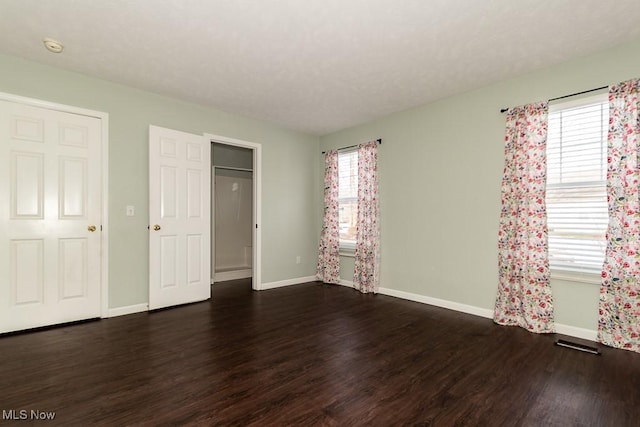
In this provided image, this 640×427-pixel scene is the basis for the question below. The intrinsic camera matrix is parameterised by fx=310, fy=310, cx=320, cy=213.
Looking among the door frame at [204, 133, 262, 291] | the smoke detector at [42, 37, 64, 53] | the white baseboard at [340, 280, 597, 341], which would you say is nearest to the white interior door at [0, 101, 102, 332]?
the smoke detector at [42, 37, 64, 53]

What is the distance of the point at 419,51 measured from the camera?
2.90 m

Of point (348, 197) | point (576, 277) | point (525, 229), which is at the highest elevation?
point (348, 197)

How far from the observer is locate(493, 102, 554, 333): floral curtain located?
10.3ft

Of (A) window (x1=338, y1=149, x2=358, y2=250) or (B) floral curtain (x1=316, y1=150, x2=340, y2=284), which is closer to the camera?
(A) window (x1=338, y1=149, x2=358, y2=250)

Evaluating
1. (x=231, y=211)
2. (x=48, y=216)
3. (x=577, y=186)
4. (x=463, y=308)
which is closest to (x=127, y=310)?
(x=48, y=216)

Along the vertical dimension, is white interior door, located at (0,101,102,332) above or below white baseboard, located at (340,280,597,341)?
above

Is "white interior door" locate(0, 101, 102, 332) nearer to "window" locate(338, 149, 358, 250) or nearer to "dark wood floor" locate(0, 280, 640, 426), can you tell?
"dark wood floor" locate(0, 280, 640, 426)

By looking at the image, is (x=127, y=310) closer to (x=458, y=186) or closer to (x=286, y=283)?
(x=286, y=283)

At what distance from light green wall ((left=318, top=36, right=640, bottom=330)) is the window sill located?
55mm

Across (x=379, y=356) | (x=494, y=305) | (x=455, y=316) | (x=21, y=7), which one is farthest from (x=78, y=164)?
(x=494, y=305)

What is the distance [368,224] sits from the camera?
4.80 metres

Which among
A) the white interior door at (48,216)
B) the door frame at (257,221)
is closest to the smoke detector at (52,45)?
the white interior door at (48,216)

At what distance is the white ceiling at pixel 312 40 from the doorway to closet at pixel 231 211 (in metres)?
2.32

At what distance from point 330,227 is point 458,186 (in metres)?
2.27
